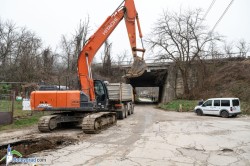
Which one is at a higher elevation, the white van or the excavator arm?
the excavator arm

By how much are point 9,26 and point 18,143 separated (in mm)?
44938

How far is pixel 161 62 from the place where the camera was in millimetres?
43156

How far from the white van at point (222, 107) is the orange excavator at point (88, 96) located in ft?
38.2

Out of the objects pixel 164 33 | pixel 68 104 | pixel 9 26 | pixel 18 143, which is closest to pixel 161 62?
pixel 164 33

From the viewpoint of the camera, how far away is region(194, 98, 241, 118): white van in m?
24.4

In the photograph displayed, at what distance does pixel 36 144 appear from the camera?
33.7 ft

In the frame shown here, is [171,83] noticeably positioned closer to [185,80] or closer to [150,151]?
[185,80]

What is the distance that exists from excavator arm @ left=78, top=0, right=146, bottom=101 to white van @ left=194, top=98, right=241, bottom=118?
11662mm

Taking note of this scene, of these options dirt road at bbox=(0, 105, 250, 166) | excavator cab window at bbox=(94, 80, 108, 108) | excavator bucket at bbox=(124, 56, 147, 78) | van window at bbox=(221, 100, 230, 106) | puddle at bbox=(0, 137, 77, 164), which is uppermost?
excavator bucket at bbox=(124, 56, 147, 78)

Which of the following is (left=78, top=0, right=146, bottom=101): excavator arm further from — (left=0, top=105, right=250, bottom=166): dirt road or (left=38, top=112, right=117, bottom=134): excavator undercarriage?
(left=0, top=105, right=250, bottom=166): dirt road

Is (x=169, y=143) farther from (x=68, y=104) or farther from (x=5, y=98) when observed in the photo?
(x=5, y=98)

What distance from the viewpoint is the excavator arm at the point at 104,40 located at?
14.8 m

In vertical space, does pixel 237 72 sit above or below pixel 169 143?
above

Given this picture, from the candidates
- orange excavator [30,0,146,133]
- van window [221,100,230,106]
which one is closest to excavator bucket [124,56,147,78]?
orange excavator [30,0,146,133]
